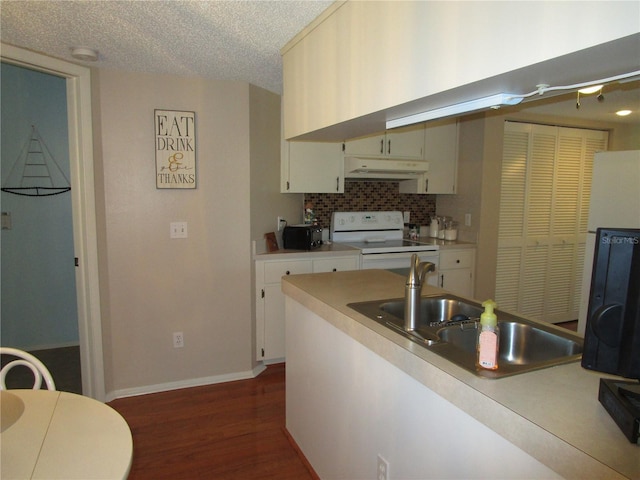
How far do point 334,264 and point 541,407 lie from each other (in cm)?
242

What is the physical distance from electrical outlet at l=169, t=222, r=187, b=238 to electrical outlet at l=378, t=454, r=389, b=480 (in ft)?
6.56

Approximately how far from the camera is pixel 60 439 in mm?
1066

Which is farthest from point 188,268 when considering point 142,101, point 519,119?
point 519,119

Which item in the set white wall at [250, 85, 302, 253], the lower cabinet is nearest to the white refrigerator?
the lower cabinet

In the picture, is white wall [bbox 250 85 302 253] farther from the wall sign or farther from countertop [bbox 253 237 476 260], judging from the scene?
the wall sign

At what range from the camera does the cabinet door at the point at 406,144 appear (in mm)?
3727

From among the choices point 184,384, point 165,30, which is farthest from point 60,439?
point 184,384

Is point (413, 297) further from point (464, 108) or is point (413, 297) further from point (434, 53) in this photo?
point (434, 53)

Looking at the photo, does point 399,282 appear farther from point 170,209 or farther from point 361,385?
point 170,209

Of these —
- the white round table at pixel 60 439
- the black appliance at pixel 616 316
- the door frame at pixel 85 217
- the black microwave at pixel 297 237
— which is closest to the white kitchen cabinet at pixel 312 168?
the black microwave at pixel 297 237

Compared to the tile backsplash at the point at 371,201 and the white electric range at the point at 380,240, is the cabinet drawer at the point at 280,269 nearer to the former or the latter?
the white electric range at the point at 380,240

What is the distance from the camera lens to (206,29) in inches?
78.2

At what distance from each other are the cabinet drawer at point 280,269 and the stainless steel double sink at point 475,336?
4.65ft

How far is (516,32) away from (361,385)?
130 cm
